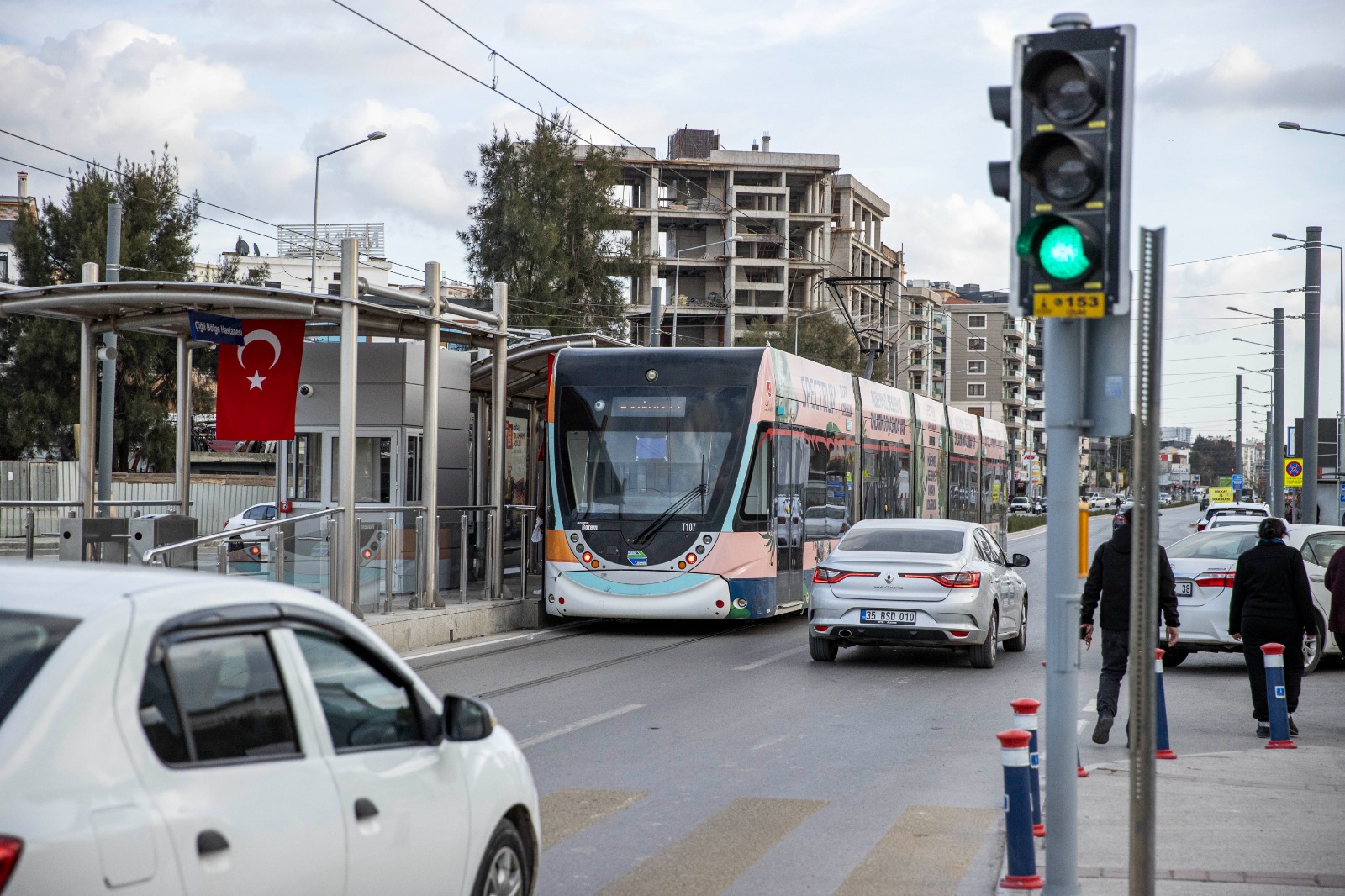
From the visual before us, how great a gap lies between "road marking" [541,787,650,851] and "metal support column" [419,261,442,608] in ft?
29.5

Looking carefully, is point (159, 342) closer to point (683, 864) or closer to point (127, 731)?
point (683, 864)

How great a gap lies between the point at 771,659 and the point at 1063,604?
10.0 m

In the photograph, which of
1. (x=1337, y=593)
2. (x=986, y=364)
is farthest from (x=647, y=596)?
(x=986, y=364)

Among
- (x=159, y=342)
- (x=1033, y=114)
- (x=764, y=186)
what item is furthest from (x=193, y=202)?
(x=764, y=186)

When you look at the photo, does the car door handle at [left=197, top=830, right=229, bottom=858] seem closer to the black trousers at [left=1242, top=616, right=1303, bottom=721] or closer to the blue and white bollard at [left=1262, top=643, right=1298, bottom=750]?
the blue and white bollard at [left=1262, top=643, right=1298, bottom=750]

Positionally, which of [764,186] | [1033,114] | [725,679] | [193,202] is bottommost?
[725,679]

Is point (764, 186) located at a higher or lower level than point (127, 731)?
higher

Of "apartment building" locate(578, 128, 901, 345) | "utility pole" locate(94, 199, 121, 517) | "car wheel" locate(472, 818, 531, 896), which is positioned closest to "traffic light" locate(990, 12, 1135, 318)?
"car wheel" locate(472, 818, 531, 896)

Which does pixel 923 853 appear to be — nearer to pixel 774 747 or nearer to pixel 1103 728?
pixel 774 747

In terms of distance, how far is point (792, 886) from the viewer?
21.2ft

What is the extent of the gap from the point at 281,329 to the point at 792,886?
12.6m

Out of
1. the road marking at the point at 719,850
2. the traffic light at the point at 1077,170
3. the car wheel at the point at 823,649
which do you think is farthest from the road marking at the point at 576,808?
the car wheel at the point at 823,649

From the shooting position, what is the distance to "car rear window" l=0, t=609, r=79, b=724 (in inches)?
127

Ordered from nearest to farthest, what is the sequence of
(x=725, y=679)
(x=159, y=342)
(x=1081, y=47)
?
1. (x=1081, y=47)
2. (x=725, y=679)
3. (x=159, y=342)
